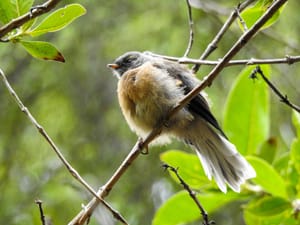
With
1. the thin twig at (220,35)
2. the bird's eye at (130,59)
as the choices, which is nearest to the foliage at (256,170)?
the thin twig at (220,35)

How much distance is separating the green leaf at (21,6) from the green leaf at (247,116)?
1595 mm

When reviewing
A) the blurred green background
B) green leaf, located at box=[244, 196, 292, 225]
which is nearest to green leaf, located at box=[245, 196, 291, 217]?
green leaf, located at box=[244, 196, 292, 225]

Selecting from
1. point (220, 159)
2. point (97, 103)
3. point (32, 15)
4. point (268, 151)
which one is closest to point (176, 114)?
point (220, 159)

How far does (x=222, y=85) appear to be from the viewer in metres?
7.01

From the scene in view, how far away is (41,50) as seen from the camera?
2299 millimetres

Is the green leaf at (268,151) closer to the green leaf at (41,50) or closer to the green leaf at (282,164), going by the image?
the green leaf at (282,164)

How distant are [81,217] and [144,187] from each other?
4.32 meters

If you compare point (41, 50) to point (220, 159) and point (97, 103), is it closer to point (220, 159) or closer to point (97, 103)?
point (220, 159)

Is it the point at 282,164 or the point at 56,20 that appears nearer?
the point at 56,20

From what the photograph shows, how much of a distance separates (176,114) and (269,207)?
37.3 inches

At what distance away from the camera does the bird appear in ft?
12.8

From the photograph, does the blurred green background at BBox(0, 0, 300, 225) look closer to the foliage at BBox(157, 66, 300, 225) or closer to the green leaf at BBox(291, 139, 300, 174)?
the foliage at BBox(157, 66, 300, 225)

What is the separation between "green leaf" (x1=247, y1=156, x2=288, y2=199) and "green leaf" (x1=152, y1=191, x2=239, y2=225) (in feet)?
0.83

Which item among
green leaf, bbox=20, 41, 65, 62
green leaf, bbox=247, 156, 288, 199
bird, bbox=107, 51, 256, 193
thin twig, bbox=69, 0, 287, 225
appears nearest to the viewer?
thin twig, bbox=69, 0, 287, 225
